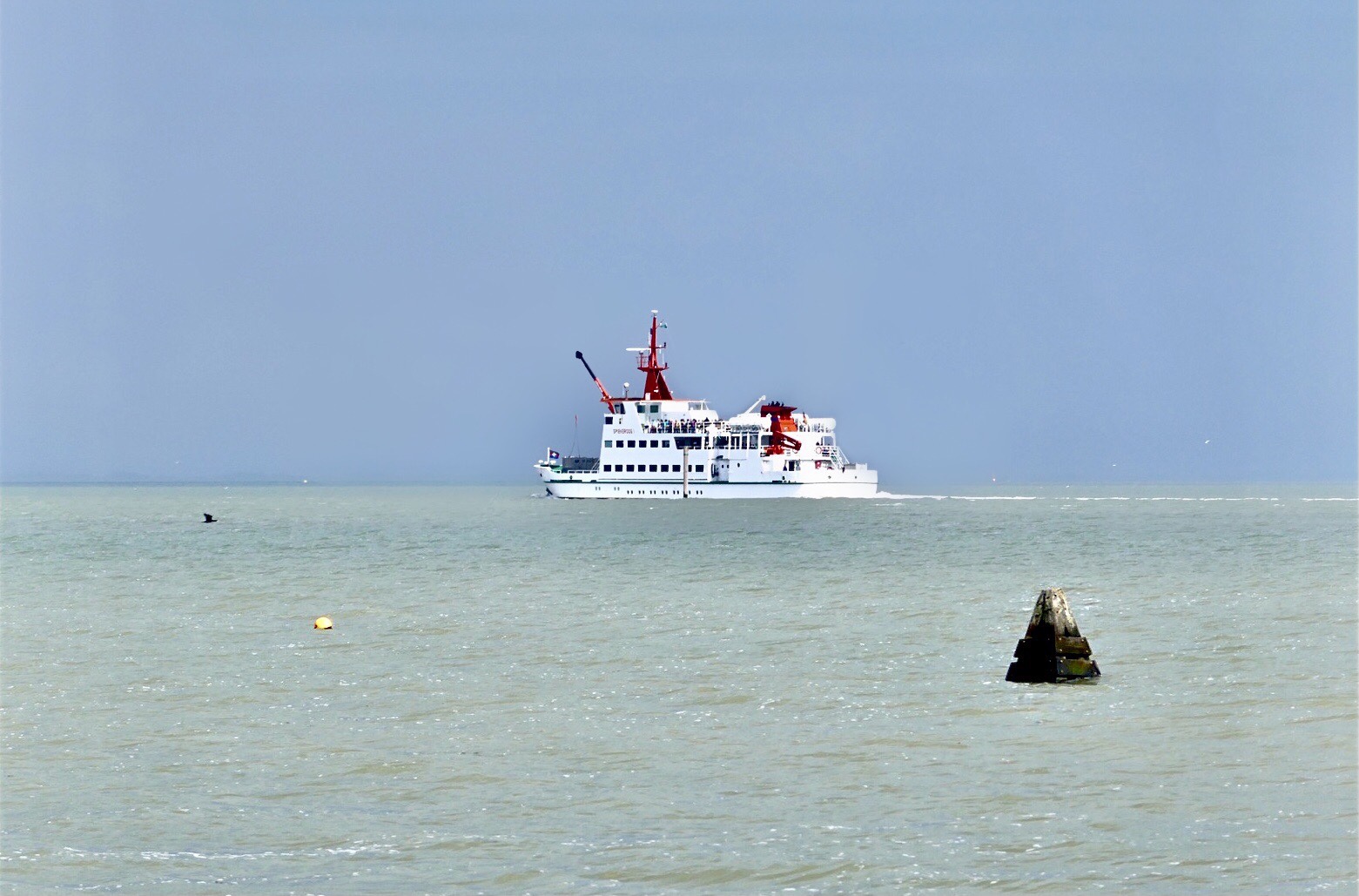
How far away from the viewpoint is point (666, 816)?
1691cm

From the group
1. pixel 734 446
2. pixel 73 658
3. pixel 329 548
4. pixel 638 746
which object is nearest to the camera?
pixel 638 746

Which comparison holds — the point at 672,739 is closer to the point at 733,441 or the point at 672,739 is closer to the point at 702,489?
the point at 733,441

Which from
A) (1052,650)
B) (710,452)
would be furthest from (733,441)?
(1052,650)

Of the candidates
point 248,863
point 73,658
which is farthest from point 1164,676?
point 73,658

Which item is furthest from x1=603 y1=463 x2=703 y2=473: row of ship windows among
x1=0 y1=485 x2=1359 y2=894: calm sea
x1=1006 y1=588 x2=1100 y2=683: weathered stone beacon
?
x1=1006 y1=588 x2=1100 y2=683: weathered stone beacon

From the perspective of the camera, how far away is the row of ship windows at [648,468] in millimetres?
126781

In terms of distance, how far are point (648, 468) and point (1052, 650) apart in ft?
339

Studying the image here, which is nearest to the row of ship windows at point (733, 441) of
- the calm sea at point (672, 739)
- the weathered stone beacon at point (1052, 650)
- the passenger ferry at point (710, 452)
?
the passenger ferry at point (710, 452)

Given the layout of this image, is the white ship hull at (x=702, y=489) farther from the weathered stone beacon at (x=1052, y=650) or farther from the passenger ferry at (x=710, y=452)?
the weathered stone beacon at (x=1052, y=650)

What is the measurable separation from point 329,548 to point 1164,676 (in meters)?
51.9

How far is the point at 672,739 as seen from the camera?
841 inches

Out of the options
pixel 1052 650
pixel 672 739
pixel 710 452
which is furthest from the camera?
pixel 710 452

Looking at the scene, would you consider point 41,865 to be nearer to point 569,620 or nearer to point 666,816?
point 666,816

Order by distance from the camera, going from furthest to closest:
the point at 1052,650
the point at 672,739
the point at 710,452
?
1. the point at 710,452
2. the point at 1052,650
3. the point at 672,739
